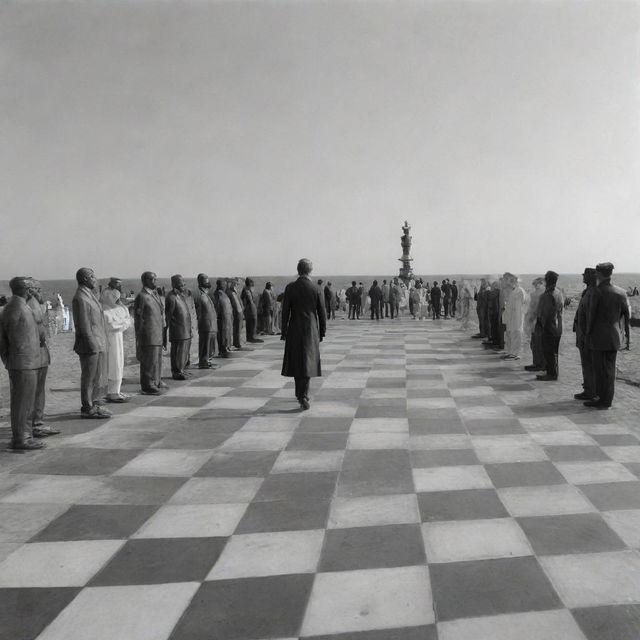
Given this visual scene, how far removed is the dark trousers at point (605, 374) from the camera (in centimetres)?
748

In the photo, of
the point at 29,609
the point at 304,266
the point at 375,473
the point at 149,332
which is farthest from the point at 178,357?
the point at 29,609

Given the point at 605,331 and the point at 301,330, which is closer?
the point at 605,331

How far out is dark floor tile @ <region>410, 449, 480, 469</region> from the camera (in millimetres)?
5266

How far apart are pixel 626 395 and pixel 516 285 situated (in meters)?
4.55

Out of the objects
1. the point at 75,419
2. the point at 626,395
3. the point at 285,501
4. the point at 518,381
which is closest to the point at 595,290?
the point at 626,395

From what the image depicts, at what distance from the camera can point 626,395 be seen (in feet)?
27.9

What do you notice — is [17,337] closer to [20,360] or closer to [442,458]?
[20,360]

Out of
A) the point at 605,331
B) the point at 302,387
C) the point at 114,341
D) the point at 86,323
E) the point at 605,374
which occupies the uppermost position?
the point at 86,323

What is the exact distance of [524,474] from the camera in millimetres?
4938

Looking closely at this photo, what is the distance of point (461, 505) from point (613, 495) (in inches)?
46.8

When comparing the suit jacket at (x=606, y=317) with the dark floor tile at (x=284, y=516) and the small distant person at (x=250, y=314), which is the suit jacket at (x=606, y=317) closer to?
the dark floor tile at (x=284, y=516)

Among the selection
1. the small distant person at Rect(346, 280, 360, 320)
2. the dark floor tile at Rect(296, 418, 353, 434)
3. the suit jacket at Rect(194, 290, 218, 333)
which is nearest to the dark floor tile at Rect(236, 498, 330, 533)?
the dark floor tile at Rect(296, 418, 353, 434)

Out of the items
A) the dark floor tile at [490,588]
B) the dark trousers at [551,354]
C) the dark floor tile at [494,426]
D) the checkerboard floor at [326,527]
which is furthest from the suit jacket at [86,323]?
the dark trousers at [551,354]

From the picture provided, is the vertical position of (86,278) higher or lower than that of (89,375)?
higher
